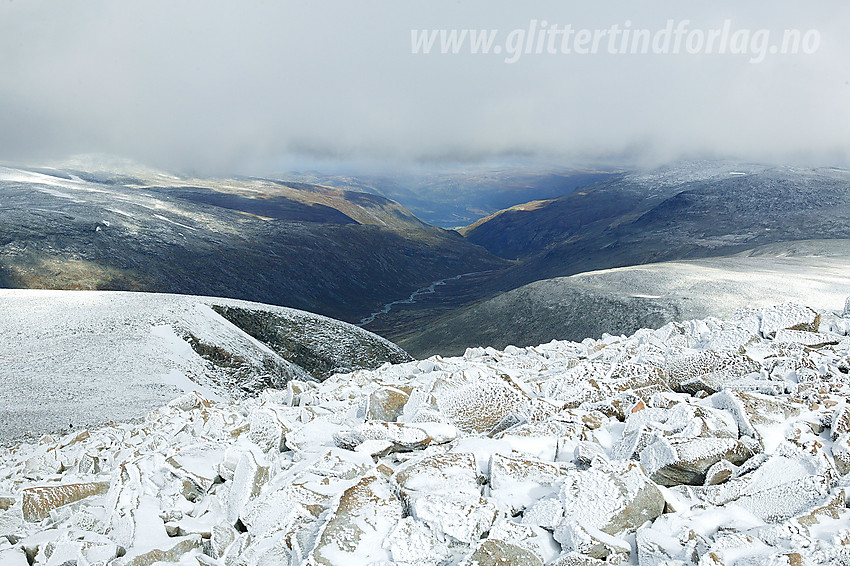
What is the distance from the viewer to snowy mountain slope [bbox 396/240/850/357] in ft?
A: 156

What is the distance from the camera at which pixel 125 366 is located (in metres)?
27.5

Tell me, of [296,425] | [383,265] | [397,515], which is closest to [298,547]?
[397,515]

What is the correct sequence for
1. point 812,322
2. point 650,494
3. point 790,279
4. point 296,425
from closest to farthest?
point 650,494 < point 296,425 < point 812,322 < point 790,279

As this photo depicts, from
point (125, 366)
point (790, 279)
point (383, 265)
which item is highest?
point (790, 279)

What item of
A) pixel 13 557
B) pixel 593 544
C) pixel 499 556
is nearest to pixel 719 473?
pixel 593 544

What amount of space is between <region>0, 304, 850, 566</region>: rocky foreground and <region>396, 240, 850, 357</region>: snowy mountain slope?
41792 millimetres

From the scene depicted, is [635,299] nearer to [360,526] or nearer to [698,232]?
[360,526]

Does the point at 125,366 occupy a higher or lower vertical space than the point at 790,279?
lower

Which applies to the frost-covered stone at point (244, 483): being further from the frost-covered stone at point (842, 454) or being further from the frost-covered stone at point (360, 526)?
the frost-covered stone at point (842, 454)

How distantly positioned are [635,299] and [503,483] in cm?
5086

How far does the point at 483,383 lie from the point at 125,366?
26.2 meters

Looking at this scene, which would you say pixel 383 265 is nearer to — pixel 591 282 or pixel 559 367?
pixel 591 282

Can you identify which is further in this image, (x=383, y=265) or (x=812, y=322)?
(x=383, y=265)

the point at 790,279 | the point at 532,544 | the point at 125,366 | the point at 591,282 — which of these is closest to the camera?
the point at 532,544
